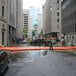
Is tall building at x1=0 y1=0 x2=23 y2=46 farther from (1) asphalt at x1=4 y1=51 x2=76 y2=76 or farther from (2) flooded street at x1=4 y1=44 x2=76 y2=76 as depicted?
(1) asphalt at x1=4 y1=51 x2=76 y2=76

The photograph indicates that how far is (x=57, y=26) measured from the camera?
3548 inches

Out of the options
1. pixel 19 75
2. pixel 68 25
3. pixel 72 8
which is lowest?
pixel 19 75

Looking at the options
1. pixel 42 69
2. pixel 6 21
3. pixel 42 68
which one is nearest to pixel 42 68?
pixel 42 68

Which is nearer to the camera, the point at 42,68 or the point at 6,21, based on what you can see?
the point at 42,68

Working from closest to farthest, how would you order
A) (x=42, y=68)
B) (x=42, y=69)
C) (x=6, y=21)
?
1. (x=42, y=69)
2. (x=42, y=68)
3. (x=6, y=21)

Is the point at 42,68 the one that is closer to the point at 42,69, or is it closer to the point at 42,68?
the point at 42,68

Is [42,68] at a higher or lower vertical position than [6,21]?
lower

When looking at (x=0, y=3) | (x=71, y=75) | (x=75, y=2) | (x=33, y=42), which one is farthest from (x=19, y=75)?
(x=75, y=2)

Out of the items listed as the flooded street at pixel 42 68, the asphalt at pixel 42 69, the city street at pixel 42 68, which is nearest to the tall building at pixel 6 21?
the flooded street at pixel 42 68

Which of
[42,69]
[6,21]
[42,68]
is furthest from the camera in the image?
[6,21]

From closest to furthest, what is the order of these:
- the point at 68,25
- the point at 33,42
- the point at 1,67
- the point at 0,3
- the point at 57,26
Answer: the point at 1,67 < the point at 0,3 < the point at 33,42 < the point at 68,25 < the point at 57,26

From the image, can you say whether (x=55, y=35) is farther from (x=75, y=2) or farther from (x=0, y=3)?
(x=0, y=3)

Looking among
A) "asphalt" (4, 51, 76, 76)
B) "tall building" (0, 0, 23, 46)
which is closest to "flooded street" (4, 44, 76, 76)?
"asphalt" (4, 51, 76, 76)

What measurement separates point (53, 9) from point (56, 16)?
3.73 meters
